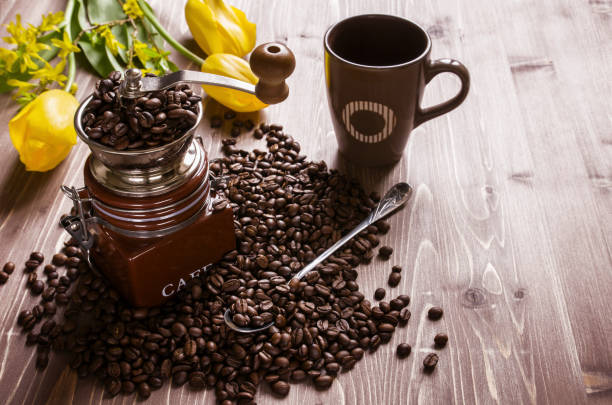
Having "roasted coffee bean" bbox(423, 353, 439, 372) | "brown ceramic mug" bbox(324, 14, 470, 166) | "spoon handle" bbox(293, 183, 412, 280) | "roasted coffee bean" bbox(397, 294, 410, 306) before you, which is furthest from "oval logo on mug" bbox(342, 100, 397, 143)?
"roasted coffee bean" bbox(423, 353, 439, 372)

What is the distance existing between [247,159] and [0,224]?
0.49m

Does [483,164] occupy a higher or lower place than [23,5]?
lower

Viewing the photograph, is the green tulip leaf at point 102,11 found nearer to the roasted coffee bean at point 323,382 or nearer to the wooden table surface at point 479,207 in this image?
the wooden table surface at point 479,207

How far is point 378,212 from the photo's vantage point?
119 cm

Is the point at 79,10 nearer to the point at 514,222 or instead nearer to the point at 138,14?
the point at 138,14

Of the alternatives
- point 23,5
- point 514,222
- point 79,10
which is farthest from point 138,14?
point 514,222

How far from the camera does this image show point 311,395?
3.13 ft

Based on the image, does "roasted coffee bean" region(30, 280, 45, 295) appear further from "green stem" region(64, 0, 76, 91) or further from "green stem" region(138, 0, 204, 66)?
"green stem" region(138, 0, 204, 66)

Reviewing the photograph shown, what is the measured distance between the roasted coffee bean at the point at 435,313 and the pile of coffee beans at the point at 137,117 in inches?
19.8

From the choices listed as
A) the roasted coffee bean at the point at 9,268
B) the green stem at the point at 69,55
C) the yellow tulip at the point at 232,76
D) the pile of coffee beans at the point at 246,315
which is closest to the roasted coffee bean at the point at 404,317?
the pile of coffee beans at the point at 246,315

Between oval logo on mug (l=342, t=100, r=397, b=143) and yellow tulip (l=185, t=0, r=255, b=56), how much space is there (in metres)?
0.38

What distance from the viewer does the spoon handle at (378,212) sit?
1.10m

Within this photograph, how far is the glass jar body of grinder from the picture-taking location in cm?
94

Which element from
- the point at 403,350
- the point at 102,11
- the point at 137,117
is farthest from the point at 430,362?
the point at 102,11
